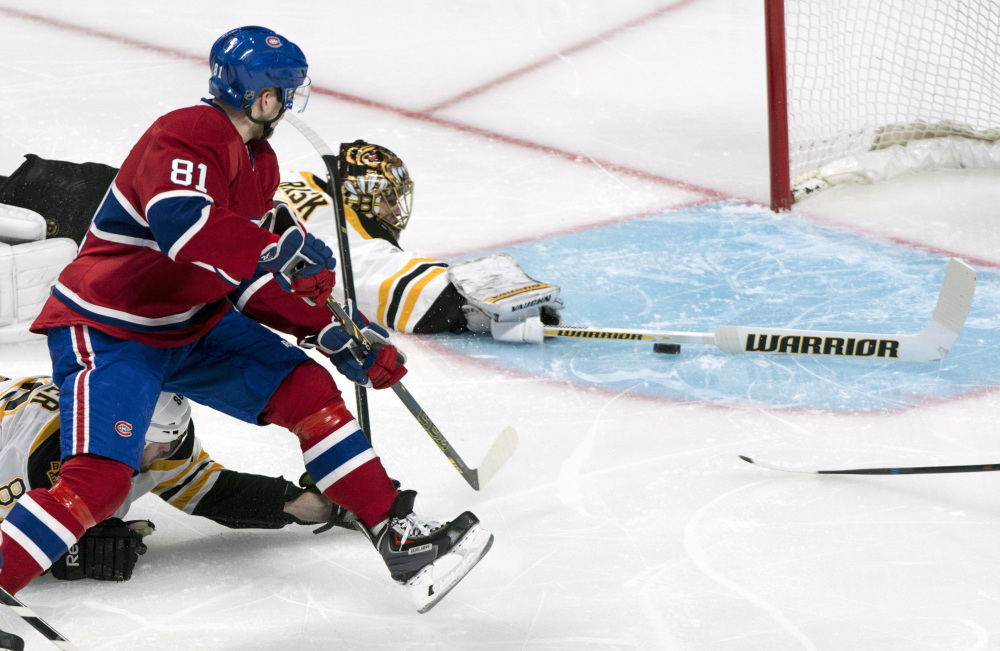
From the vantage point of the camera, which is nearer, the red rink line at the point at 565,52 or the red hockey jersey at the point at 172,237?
the red hockey jersey at the point at 172,237

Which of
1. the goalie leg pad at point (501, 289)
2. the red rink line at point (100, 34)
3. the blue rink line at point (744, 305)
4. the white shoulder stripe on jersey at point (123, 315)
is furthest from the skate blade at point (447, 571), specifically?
the red rink line at point (100, 34)

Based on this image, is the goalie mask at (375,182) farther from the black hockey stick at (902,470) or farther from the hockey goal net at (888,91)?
the hockey goal net at (888,91)

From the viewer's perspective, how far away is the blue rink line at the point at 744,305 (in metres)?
2.94

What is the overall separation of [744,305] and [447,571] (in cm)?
177

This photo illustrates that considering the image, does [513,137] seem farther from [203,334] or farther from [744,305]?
[203,334]

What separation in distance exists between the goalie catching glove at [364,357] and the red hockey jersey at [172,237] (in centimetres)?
21

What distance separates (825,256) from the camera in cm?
382

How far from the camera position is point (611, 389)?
9.64ft

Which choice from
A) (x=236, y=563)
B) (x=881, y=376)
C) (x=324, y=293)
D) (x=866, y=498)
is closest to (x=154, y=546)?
(x=236, y=563)

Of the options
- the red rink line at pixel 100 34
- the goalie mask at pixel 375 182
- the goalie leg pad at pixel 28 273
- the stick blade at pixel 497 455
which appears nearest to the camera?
the stick blade at pixel 497 455

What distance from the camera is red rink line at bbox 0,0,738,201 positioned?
14.6 feet

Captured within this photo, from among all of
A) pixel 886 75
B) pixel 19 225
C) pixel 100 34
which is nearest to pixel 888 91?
pixel 886 75

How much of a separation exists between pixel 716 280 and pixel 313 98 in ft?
7.33

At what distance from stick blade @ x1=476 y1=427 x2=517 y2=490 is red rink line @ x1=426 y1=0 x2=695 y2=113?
278 cm
